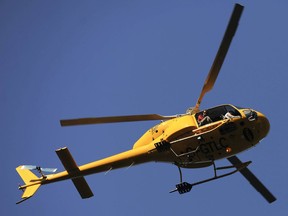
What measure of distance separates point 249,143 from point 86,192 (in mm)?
6596

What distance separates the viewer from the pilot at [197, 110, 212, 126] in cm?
1586

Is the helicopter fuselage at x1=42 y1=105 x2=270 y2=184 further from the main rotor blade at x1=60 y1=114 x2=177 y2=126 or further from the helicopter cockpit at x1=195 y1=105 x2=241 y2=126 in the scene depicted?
the main rotor blade at x1=60 y1=114 x2=177 y2=126

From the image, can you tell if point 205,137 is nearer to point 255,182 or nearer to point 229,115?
point 229,115

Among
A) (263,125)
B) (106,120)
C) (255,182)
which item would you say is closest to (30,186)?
(106,120)

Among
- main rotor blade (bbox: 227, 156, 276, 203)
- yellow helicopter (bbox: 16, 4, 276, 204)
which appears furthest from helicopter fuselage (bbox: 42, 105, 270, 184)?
main rotor blade (bbox: 227, 156, 276, 203)

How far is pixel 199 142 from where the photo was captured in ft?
51.7

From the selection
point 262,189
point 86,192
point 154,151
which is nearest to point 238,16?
point 154,151

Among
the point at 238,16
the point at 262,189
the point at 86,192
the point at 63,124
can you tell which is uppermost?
the point at 238,16

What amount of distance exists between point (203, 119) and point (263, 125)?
192 centimetres

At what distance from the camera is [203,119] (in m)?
15.9

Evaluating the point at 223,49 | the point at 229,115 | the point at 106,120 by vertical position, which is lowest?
the point at 229,115

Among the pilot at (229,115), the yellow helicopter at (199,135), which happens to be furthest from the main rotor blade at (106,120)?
the pilot at (229,115)

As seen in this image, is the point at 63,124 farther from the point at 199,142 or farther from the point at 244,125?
the point at 244,125

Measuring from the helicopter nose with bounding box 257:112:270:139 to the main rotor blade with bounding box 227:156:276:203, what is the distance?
2211mm
